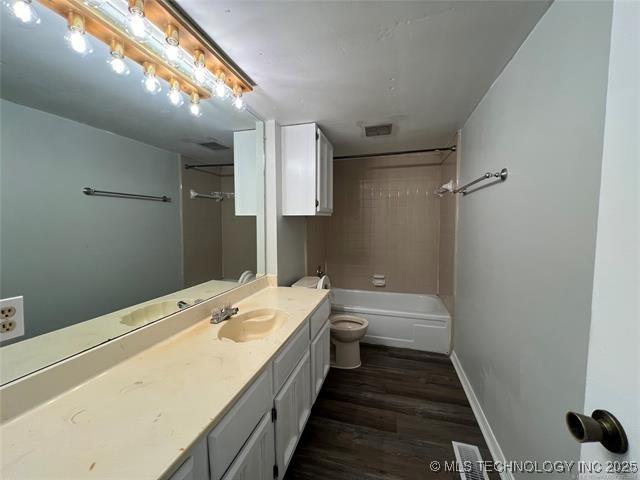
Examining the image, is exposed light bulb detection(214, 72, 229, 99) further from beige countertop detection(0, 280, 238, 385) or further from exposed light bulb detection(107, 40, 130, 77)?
beige countertop detection(0, 280, 238, 385)

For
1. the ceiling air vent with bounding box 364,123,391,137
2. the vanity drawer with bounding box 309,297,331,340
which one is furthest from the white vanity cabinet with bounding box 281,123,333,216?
the vanity drawer with bounding box 309,297,331,340

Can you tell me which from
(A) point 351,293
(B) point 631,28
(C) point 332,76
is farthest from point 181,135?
(A) point 351,293

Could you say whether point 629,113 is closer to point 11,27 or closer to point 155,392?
point 155,392

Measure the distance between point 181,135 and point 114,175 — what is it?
47 cm

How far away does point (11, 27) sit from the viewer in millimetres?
762

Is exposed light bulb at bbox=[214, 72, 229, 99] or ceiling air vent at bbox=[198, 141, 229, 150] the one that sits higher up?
exposed light bulb at bbox=[214, 72, 229, 99]

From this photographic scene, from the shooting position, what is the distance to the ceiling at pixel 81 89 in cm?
77

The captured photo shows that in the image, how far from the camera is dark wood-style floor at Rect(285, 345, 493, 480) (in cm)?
138

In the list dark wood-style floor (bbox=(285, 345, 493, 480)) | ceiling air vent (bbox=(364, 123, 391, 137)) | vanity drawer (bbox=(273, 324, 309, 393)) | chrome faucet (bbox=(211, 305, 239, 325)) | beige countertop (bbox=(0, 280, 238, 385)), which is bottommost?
dark wood-style floor (bbox=(285, 345, 493, 480))

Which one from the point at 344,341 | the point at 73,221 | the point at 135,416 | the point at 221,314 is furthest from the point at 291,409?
the point at 73,221

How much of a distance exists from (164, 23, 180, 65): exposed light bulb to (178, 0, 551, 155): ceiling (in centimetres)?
12

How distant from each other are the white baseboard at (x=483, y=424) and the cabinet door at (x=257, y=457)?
1.27 metres

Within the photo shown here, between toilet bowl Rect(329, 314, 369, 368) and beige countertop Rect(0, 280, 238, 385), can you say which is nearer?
beige countertop Rect(0, 280, 238, 385)

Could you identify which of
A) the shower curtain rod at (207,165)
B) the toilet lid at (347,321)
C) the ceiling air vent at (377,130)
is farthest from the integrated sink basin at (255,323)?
the ceiling air vent at (377,130)
